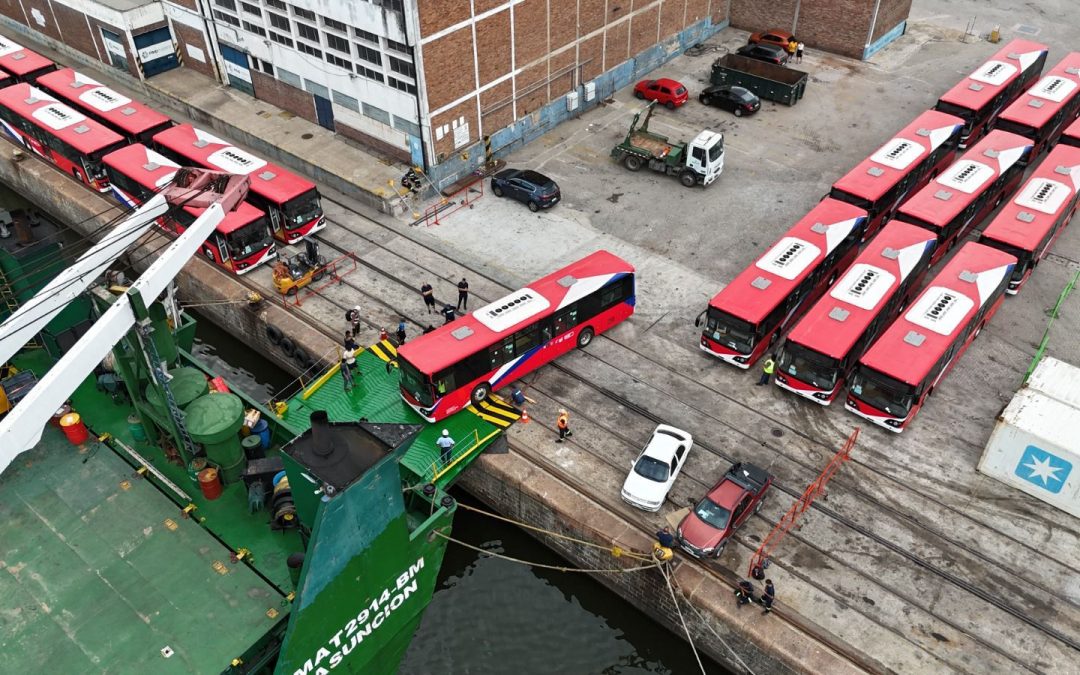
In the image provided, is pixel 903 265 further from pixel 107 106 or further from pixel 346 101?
pixel 107 106

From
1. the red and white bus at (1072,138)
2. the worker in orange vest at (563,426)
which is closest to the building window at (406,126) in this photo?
the worker in orange vest at (563,426)

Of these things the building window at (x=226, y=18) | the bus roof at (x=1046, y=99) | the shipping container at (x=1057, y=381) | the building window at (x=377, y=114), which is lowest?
the shipping container at (x=1057, y=381)

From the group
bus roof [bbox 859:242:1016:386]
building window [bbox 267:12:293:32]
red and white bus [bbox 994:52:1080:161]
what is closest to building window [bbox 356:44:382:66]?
building window [bbox 267:12:293:32]

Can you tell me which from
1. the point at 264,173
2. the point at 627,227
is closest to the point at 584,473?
the point at 627,227

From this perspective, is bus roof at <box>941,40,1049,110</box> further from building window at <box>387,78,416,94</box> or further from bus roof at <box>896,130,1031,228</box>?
building window at <box>387,78,416,94</box>

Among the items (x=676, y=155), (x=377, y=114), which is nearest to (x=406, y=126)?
(x=377, y=114)

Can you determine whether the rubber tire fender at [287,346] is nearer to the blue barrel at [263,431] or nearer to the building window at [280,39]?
the blue barrel at [263,431]
